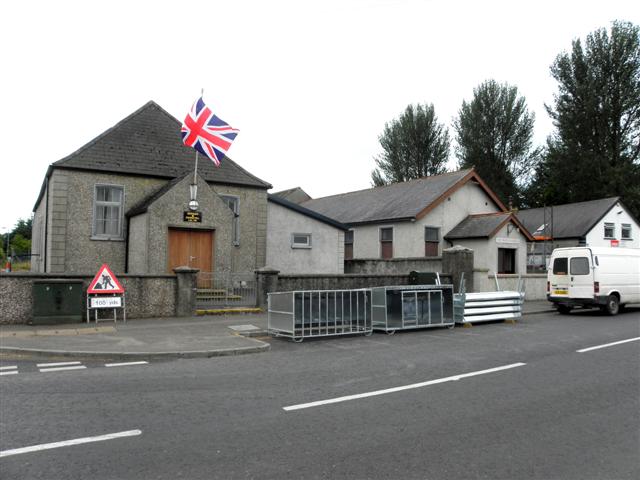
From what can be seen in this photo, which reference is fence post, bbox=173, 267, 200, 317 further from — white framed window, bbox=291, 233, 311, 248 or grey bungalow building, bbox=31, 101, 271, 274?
white framed window, bbox=291, 233, 311, 248

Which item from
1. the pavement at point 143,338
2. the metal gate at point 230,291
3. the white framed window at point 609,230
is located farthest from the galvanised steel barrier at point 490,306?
the white framed window at point 609,230

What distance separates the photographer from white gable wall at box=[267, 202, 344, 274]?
73.3ft

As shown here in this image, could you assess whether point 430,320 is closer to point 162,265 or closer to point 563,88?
point 162,265

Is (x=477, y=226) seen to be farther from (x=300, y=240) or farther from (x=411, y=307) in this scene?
(x=411, y=307)

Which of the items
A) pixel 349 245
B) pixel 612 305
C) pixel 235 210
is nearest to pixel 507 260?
pixel 612 305

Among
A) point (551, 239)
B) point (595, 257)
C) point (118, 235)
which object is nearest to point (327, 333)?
point (118, 235)

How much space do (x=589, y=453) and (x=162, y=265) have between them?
15056mm

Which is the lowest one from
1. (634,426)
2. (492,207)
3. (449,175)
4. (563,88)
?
(634,426)

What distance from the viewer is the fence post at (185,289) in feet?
49.1

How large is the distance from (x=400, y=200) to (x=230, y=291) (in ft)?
54.2

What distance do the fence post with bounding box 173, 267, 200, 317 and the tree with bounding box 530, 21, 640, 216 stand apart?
40594 mm

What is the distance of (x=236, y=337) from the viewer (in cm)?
1171

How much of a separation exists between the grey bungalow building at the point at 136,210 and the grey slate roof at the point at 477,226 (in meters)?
12.2

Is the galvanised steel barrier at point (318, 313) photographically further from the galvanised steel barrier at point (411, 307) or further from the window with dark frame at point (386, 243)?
the window with dark frame at point (386, 243)
